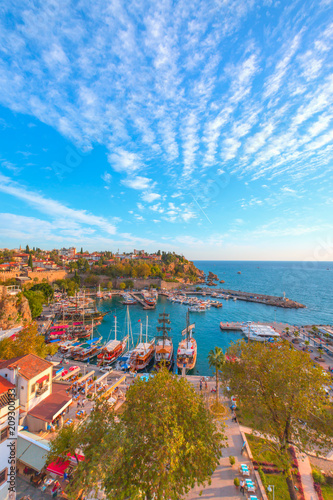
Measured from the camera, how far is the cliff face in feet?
111

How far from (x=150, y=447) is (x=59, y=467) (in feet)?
23.6

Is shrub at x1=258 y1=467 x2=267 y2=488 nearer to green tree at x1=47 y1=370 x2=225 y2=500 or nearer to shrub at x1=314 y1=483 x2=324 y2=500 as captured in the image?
shrub at x1=314 y1=483 x2=324 y2=500

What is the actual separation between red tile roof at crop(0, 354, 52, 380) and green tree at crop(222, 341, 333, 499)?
45.1ft

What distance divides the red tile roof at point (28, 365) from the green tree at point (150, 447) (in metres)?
6.82

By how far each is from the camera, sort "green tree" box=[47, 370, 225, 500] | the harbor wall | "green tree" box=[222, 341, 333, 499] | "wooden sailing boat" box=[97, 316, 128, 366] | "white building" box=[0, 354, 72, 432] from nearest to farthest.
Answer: "green tree" box=[47, 370, 225, 500]
"green tree" box=[222, 341, 333, 499]
"white building" box=[0, 354, 72, 432]
"wooden sailing boat" box=[97, 316, 128, 366]
the harbor wall

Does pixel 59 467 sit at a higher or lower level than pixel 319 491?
higher

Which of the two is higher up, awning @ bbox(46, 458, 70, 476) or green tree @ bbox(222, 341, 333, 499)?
green tree @ bbox(222, 341, 333, 499)

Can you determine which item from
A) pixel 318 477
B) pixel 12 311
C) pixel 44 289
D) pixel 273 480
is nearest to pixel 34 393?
pixel 273 480

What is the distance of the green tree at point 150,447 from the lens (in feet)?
23.5

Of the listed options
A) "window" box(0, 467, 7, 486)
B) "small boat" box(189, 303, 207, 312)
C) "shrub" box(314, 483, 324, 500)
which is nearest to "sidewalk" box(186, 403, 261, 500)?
"shrub" box(314, 483, 324, 500)

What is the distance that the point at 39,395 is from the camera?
15.7 meters

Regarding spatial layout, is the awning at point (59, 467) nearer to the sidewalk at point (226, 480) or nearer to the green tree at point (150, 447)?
the green tree at point (150, 447)

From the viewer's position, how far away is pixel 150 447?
7727 millimetres

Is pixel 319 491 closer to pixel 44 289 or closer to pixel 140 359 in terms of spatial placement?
pixel 140 359
